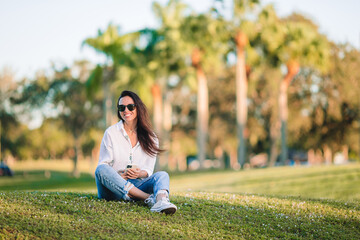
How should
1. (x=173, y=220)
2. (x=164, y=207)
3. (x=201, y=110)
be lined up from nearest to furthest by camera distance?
(x=164, y=207), (x=173, y=220), (x=201, y=110)

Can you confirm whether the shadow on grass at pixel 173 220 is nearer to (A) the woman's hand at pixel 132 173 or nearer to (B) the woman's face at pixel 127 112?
(A) the woman's hand at pixel 132 173

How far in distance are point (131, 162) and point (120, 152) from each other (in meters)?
0.25

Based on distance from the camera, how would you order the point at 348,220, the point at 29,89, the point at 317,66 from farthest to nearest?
the point at 29,89
the point at 317,66
the point at 348,220

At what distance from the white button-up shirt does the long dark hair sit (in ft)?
0.29

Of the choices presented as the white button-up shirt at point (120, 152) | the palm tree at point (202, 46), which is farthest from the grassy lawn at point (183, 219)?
the palm tree at point (202, 46)

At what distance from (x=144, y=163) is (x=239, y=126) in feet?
72.9

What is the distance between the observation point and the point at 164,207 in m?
6.22

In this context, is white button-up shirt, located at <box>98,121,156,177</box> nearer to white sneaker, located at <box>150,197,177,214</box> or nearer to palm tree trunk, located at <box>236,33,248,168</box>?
white sneaker, located at <box>150,197,177,214</box>

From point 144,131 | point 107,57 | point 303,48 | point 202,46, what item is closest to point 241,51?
point 202,46

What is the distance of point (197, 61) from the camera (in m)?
30.9

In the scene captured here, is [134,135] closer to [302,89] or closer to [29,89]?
[302,89]

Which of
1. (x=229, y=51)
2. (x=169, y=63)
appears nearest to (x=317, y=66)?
(x=229, y=51)

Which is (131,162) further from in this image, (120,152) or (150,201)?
(150,201)

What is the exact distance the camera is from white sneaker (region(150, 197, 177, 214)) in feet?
20.4
